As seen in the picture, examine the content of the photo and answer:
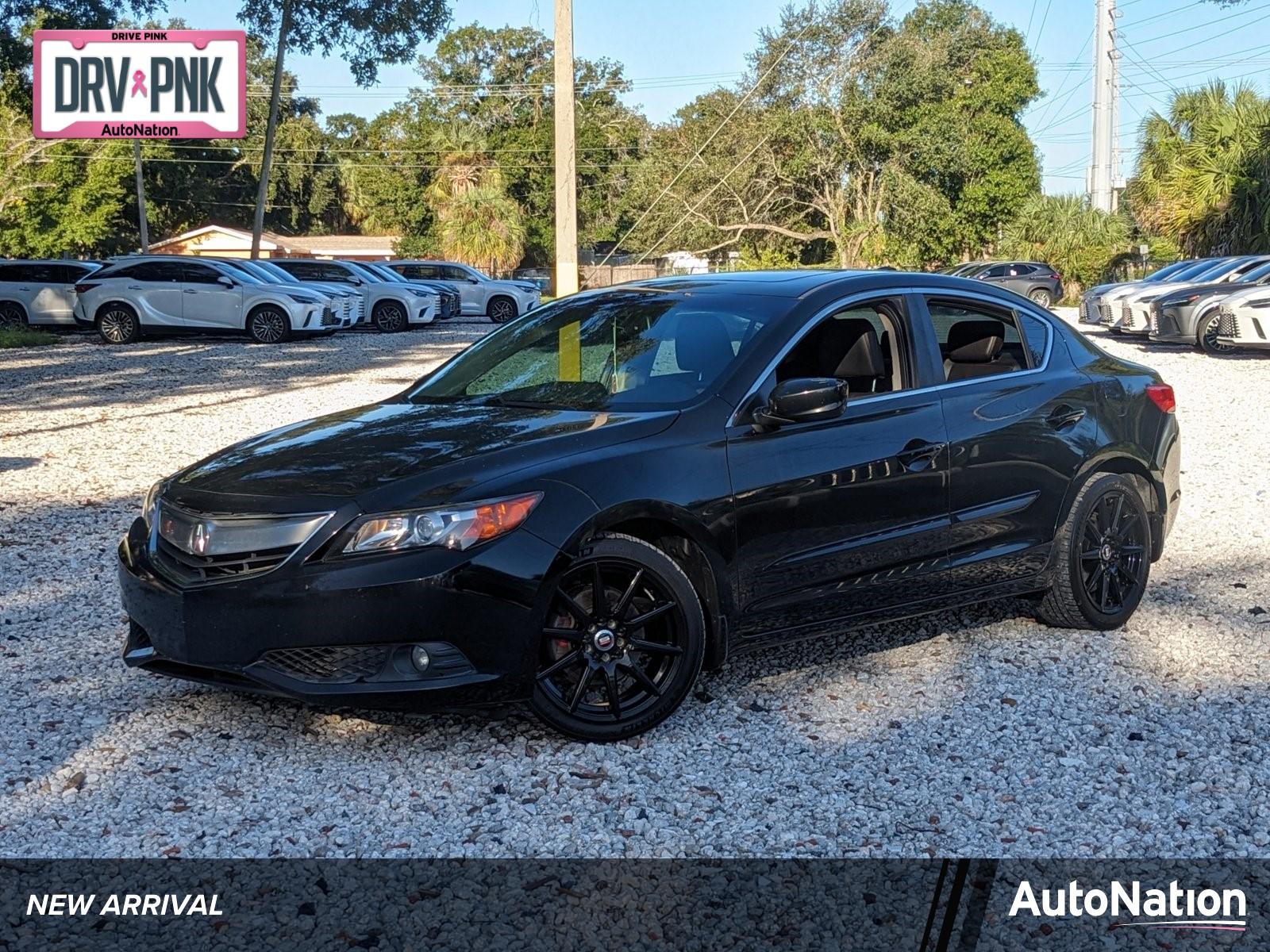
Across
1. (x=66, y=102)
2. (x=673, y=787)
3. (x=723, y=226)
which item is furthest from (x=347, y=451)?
(x=723, y=226)

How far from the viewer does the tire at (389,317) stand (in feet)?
108

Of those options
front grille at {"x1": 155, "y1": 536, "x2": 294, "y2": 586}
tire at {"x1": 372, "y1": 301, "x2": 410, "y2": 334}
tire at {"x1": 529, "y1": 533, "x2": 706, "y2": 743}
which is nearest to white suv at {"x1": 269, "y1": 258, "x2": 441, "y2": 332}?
tire at {"x1": 372, "y1": 301, "x2": 410, "y2": 334}

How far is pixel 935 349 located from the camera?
5836 millimetres

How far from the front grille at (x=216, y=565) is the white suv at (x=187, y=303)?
75.3ft

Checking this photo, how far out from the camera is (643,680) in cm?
481

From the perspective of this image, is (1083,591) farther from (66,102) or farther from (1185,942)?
(66,102)

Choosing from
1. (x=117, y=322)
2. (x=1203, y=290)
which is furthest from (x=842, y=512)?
(x=117, y=322)

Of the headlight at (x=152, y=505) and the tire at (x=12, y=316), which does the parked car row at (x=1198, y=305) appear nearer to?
the headlight at (x=152, y=505)

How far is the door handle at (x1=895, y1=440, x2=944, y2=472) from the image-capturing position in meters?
5.47

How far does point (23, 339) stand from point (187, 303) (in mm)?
2974

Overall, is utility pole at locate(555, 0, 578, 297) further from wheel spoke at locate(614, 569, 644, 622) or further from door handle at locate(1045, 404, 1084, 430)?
wheel spoke at locate(614, 569, 644, 622)

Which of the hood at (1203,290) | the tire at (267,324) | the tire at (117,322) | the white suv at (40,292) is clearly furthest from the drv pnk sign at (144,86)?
the hood at (1203,290)

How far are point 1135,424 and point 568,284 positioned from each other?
8045 mm

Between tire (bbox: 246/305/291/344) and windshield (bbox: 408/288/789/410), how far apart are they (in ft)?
71.3
